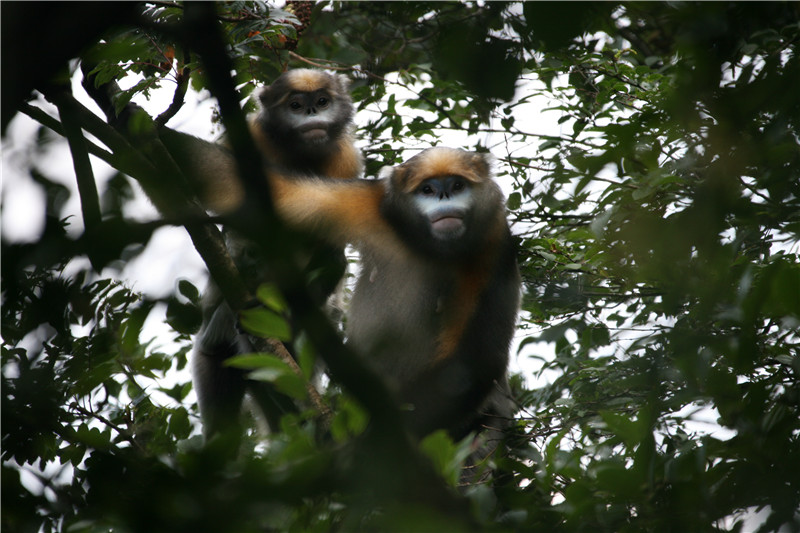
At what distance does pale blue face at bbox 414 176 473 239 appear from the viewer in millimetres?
4793

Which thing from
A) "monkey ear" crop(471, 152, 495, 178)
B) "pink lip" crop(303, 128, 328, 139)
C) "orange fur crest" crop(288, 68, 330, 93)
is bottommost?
"monkey ear" crop(471, 152, 495, 178)

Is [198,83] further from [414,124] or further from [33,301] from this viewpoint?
[33,301]

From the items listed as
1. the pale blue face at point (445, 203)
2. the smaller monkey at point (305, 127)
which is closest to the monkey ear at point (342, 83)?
the smaller monkey at point (305, 127)

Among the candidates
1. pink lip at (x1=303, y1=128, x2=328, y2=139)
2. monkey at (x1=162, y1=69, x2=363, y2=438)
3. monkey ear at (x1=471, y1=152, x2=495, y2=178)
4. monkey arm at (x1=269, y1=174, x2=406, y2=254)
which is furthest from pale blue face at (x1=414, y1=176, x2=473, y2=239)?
pink lip at (x1=303, y1=128, x2=328, y2=139)

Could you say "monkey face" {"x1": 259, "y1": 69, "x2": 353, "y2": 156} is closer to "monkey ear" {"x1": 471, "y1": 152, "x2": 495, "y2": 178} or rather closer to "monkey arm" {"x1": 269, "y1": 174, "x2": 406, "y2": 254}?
"monkey arm" {"x1": 269, "y1": 174, "x2": 406, "y2": 254}

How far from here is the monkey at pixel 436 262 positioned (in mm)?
4961

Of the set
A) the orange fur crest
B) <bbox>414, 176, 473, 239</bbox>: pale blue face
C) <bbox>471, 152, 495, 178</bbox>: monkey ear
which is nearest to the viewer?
<bbox>414, 176, 473, 239</bbox>: pale blue face

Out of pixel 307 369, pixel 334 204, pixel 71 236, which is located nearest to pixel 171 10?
pixel 334 204

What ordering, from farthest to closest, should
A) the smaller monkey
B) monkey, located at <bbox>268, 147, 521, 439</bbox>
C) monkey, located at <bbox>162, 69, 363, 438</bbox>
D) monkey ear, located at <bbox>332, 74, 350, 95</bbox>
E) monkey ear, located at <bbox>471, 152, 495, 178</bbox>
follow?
monkey ear, located at <bbox>332, 74, 350, 95</bbox> < the smaller monkey < monkey, located at <bbox>162, 69, 363, 438</bbox> < monkey ear, located at <bbox>471, 152, 495, 178</bbox> < monkey, located at <bbox>268, 147, 521, 439</bbox>

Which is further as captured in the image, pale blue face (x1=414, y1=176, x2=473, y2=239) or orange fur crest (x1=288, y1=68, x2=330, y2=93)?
orange fur crest (x1=288, y1=68, x2=330, y2=93)

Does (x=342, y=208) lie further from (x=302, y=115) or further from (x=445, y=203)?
(x=302, y=115)

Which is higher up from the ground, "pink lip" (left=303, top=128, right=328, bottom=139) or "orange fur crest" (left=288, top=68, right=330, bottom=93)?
"orange fur crest" (left=288, top=68, right=330, bottom=93)

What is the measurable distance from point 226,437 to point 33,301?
48 centimetres

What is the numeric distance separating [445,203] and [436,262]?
53 centimetres
